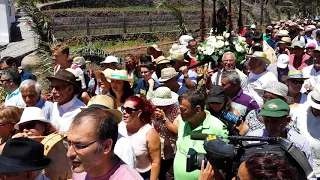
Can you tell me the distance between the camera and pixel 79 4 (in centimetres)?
3156

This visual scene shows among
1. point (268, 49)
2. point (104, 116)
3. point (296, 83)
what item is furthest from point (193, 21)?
point (104, 116)

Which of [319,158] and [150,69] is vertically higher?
[150,69]

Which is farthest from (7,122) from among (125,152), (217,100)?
(217,100)

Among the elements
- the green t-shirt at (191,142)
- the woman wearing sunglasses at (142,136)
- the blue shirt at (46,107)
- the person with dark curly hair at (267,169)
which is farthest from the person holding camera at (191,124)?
the blue shirt at (46,107)

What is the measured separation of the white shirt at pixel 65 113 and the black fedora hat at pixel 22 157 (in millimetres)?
1349

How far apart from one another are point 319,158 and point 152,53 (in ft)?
15.2

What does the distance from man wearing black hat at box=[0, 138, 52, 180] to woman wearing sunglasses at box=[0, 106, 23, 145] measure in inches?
43.1

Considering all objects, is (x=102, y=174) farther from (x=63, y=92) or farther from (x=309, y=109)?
(x=309, y=109)

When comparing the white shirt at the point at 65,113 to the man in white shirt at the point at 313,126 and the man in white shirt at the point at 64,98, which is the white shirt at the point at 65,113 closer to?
the man in white shirt at the point at 64,98

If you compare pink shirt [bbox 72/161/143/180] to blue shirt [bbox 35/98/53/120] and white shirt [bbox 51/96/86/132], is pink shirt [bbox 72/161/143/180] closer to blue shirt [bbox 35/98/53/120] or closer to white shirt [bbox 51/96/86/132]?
white shirt [bbox 51/96/86/132]

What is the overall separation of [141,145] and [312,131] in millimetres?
1774

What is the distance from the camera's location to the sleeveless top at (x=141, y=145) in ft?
13.4

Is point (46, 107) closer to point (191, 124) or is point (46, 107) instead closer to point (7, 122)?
point (7, 122)

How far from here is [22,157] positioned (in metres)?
3.07
